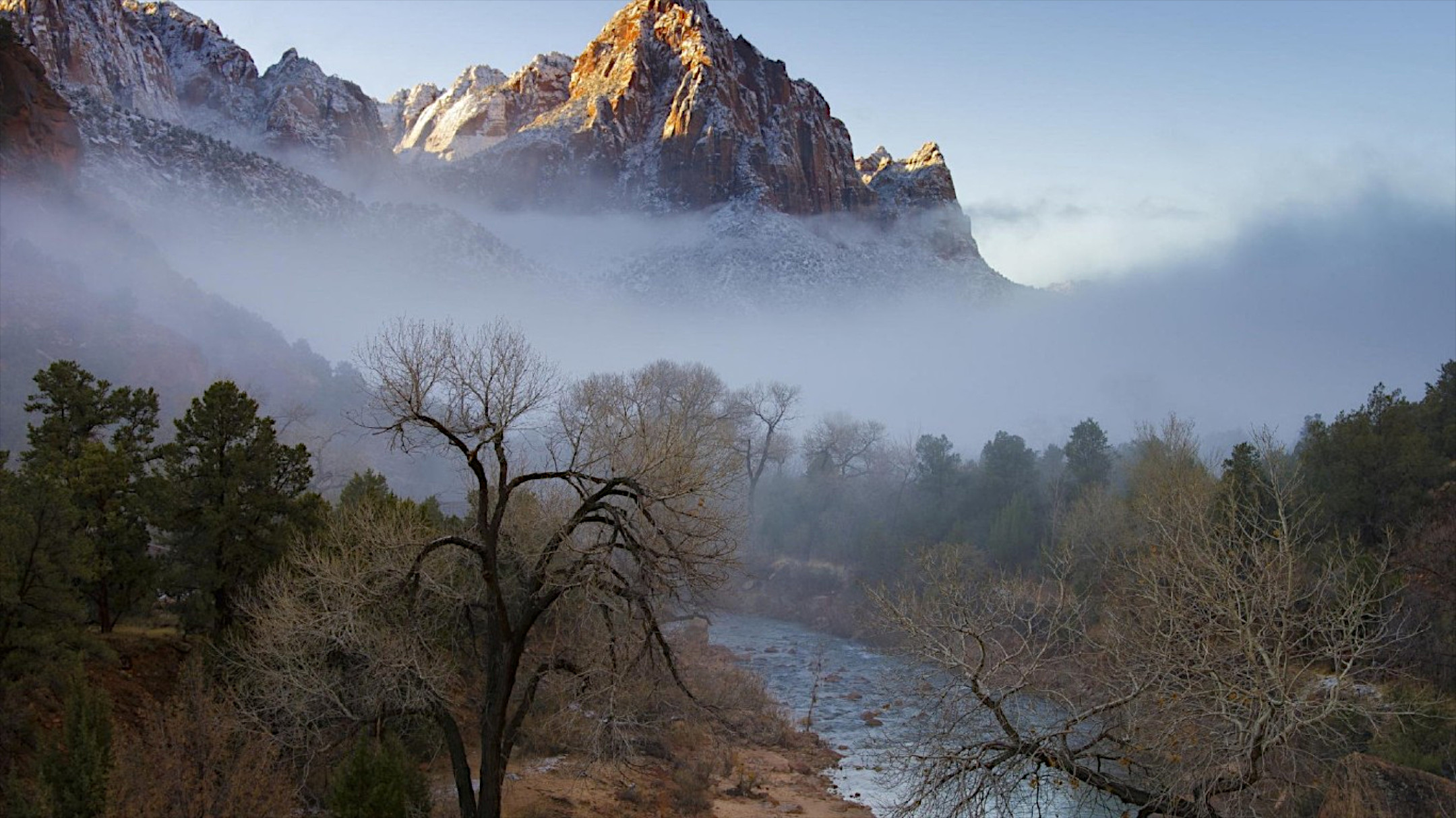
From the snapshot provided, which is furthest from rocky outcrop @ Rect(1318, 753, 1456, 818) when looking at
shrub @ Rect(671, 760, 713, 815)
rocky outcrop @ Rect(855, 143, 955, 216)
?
rocky outcrop @ Rect(855, 143, 955, 216)

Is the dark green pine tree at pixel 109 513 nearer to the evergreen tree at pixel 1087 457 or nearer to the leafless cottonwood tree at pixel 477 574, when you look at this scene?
the leafless cottonwood tree at pixel 477 574

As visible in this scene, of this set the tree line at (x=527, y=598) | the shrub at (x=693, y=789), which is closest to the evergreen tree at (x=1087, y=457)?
the tree line at (x=527, y=598)

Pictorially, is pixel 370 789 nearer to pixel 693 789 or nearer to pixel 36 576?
pixel 36 576

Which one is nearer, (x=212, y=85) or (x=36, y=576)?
(x=36, y=576)

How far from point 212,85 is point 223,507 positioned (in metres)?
165

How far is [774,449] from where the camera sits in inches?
2576

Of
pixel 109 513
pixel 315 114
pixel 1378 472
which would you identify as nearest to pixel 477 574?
pixel 109 513

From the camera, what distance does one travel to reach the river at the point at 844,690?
18812mm

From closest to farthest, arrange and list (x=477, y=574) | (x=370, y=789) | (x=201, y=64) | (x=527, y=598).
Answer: (x=370, y=789) → (x=527, y=598) → (x=477, y=574) → (x=201, y=64)

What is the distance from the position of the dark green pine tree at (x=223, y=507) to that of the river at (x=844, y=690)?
41.2ft

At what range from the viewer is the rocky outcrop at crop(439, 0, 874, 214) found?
162375 mm

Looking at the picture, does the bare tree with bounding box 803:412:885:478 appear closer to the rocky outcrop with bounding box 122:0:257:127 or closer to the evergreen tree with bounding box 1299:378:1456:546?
the evergreen tree with bounding box 1299:378:1456:546

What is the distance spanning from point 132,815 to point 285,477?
430 inches

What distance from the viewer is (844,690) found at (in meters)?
30.9
